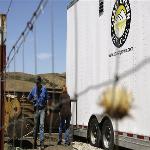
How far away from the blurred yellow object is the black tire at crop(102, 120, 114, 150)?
857 centimetres

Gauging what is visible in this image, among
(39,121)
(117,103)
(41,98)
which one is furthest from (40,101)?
(117,103)

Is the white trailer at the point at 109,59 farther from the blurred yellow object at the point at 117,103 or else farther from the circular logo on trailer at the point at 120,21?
the blurred yellow object at the point at 117,103

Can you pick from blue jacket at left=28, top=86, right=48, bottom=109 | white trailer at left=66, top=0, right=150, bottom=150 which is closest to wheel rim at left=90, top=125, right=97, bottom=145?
white trailer at left=66, top=0, right=150, bottom=150

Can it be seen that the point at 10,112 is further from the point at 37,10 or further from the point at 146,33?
the point at 37,10

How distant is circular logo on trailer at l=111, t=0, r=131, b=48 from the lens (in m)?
8.22

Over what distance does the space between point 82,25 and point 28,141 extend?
319 cm

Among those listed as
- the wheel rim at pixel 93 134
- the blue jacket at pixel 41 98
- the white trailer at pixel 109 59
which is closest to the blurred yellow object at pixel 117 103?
the white trailer at pixel 109 59

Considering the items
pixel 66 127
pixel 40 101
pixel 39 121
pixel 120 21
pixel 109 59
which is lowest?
pixel 66 127

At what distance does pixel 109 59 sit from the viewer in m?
9.38

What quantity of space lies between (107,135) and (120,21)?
2499mm

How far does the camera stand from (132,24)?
809 centimetres

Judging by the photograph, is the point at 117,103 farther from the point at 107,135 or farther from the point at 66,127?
the point at 66,127

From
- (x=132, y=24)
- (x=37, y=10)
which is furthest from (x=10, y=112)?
(x=37, y=10)

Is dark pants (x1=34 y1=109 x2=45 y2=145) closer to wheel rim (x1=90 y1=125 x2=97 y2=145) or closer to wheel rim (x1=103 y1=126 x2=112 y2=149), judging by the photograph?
wheel rim (x1=90 y1=125 x2=97 y2=145)
